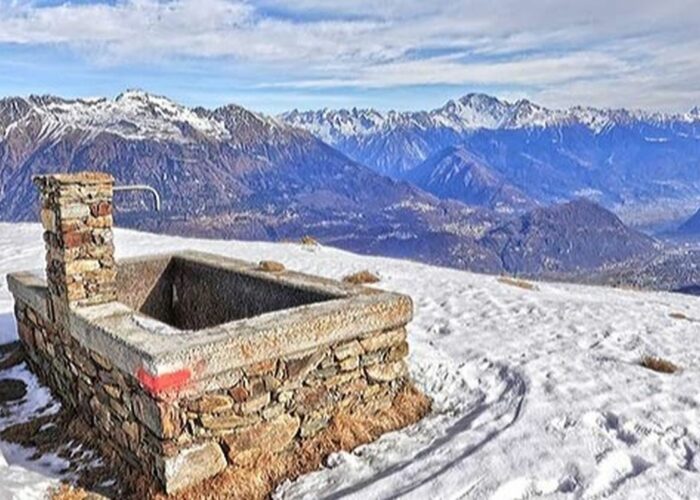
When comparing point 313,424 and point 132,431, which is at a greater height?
point 132,431

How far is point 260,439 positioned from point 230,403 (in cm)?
60

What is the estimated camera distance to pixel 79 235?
802 centimetres

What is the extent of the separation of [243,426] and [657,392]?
5.62m

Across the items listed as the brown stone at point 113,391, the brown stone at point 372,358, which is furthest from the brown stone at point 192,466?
the brown stone at point 372,358

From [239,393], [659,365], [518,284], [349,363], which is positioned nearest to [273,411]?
[239,393]

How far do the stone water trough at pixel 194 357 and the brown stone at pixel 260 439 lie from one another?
1 cm

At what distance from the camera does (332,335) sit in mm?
7512

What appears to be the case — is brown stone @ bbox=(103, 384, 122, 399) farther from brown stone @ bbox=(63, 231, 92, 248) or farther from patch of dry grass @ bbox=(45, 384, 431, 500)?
brown stone @ bbox=(63, 231, 92, 248)

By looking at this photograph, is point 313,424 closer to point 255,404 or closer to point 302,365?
point 302,365

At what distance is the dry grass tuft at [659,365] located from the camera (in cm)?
955

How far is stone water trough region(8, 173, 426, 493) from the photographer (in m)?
6.40

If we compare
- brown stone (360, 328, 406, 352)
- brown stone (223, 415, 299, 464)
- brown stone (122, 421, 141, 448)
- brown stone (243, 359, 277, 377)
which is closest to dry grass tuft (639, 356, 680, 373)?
brown stone (360, 328, 406, 352)

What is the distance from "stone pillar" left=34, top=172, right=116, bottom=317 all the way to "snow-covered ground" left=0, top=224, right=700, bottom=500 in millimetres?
2116

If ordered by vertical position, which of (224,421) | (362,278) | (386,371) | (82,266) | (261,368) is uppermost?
(82,266)
